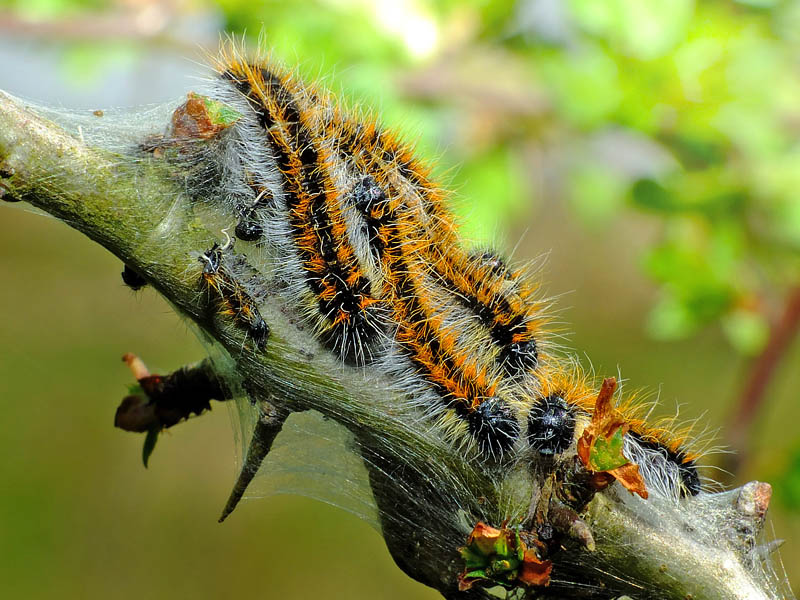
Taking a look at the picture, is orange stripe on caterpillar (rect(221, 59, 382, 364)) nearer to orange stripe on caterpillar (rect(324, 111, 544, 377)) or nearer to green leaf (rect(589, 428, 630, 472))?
orange stripe on caterpillar (rect(324, 111, 544, 377))

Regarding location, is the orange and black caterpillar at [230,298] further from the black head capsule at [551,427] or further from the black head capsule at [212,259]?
the black head capsule at [551,427]

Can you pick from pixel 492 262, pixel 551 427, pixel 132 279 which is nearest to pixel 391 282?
pixel 492 262

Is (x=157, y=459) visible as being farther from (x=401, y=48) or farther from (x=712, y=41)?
(x=712, y=41)

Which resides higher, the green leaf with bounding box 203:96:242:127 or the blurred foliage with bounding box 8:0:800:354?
the blurred foliage with bounding box 8:0:800:354

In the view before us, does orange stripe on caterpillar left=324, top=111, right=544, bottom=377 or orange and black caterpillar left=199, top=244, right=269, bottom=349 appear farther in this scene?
orange stripe on caterpillar left=324, top=111, right=544, bottom=377

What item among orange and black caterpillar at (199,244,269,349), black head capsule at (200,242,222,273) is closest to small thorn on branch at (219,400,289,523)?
orange and black caterpillar at (199,244,269,349)

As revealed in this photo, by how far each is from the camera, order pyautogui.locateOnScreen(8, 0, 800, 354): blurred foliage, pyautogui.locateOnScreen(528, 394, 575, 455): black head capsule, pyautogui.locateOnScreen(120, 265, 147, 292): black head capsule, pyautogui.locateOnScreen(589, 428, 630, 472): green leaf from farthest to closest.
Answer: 1. pyautogui.locateOnScreen(8, 0, 800, 354): blurred foliage
2. pyautogui.locateOnScreen(120, 265, 147, 292): black head capsule
3. pyautogui.locateOnScreen(528, 394, 575, 455): black head capsule
4. pyautogui.locateOnScreen(589, 428, 630, 472): green leaf

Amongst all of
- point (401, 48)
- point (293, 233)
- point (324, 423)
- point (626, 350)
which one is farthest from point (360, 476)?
point (626, 350)
